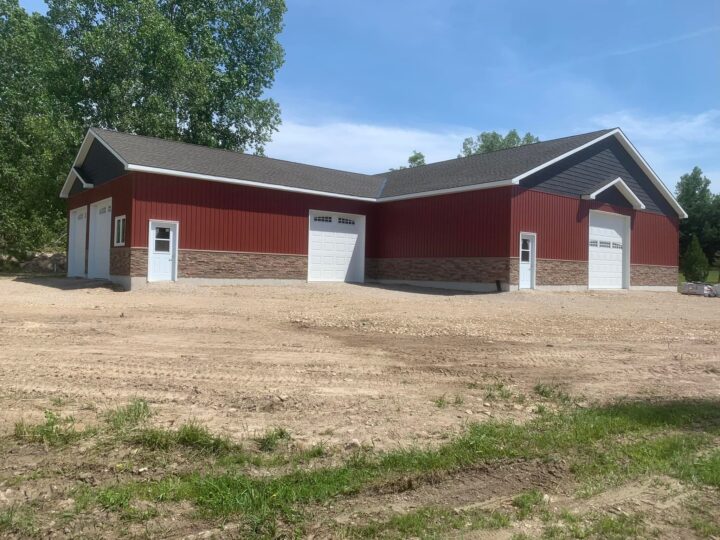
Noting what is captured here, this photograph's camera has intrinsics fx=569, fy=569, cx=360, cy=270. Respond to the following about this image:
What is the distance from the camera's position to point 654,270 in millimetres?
25922

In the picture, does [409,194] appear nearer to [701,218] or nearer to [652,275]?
[652,275]

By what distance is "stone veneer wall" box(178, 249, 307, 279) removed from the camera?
1898 centimetres

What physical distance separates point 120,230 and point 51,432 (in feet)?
52.5

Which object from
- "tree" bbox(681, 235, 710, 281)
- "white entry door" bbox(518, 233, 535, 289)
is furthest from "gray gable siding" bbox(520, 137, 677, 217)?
"tree" bbox(681, 235, 710, 281)

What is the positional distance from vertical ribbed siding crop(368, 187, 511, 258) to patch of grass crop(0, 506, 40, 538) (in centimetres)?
1796

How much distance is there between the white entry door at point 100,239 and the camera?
66.8 ft

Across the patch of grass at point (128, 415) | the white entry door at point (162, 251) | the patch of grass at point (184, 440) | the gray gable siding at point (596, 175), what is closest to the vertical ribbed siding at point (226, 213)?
the white entry door at point (162, 251)

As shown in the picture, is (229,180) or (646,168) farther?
(646,168)

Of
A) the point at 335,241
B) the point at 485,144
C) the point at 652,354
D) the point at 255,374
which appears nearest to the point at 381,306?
the point at 652,354

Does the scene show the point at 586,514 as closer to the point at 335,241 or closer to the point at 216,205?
the point at 216,205

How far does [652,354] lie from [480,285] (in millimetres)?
11888

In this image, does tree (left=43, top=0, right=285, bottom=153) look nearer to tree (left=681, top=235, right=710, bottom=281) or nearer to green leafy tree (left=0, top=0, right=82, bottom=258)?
green leafy tree (left=0, top=0, right=82, bottom=258)

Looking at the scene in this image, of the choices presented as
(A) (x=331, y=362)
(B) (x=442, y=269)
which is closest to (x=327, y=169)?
(B) (x=442, y=269)

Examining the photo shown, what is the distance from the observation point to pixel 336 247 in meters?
23.1
